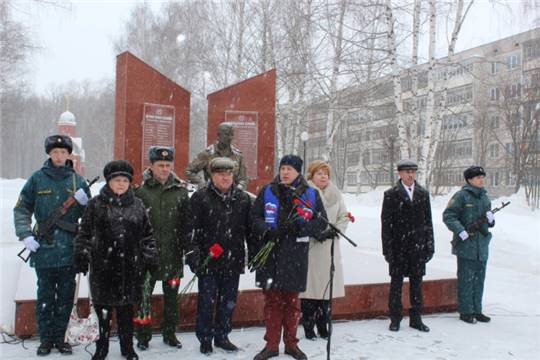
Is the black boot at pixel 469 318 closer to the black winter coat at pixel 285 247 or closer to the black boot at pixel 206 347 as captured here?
the black winter coat at pixel 285 247

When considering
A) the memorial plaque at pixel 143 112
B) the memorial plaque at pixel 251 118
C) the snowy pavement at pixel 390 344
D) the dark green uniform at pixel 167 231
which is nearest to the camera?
the snowy pavement at pixel 390 344

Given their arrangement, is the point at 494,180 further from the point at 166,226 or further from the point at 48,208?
the point at 48,208

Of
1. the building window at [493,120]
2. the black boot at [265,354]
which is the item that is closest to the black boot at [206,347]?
the black boot at [265,354]

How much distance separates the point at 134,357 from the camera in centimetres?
405

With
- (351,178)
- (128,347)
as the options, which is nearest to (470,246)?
(128,347)

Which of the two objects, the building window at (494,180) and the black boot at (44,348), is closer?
the black boot at (44,348)

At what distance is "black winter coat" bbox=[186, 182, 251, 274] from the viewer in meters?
4.31

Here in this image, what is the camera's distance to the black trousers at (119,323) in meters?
4.01

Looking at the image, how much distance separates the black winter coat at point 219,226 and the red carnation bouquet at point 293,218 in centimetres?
20

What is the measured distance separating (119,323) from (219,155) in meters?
3.35

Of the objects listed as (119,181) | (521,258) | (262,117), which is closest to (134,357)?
(119,181)

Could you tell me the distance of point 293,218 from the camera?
13.9ft

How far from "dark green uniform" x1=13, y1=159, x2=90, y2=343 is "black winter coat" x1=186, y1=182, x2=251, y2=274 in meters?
1.07

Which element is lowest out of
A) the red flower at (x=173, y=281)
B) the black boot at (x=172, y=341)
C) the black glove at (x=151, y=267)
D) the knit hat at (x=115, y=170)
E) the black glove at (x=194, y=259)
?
the black boot at (x=172, y=341)
